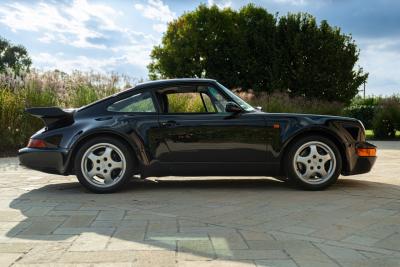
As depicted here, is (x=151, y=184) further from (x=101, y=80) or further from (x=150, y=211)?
(x=101, y=80)

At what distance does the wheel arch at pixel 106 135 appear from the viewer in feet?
19.4

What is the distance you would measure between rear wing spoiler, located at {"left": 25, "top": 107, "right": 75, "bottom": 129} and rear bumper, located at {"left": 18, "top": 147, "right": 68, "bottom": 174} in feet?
1.13

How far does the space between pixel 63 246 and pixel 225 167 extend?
2.63 meters

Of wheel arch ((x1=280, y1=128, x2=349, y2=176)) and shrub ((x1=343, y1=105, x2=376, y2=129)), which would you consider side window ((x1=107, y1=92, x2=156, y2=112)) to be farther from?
shrub ((x1=343, y1=105, x2=376, y2=129))

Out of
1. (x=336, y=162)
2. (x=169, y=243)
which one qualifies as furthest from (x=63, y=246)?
(x=336, y=162)

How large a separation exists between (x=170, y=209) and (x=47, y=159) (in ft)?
6.09

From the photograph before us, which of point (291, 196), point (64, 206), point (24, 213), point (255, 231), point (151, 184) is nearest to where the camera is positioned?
point (255, 231)

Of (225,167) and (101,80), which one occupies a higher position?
(101,80)

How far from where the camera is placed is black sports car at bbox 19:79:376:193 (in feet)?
19.4

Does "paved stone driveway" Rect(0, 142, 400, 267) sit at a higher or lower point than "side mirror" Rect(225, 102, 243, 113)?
lower

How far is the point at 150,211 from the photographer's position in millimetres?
4910

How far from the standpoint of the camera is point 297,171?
595 centimetres

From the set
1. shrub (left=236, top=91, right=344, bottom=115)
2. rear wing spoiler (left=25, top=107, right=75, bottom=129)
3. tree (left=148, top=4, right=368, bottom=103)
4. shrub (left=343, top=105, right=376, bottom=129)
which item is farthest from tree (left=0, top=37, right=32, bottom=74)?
rear wing spoiler (left=25, top=107, right=75, bottom=129)

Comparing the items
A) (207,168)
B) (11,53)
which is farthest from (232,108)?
(11,53)
